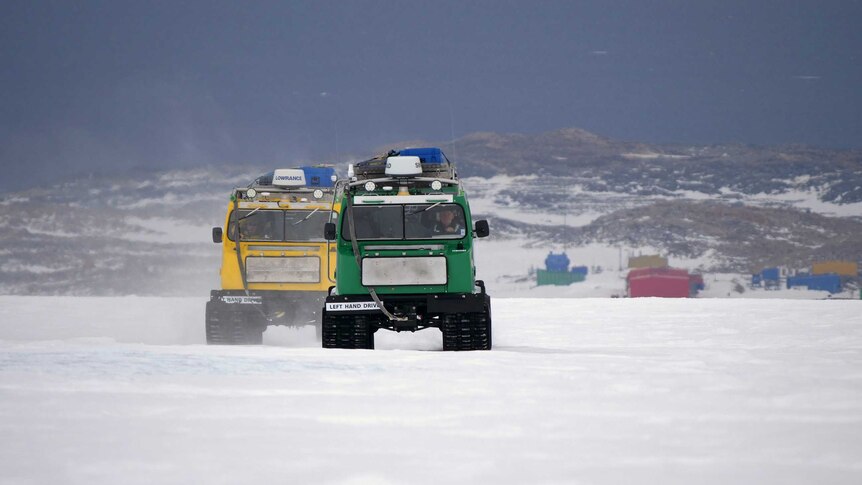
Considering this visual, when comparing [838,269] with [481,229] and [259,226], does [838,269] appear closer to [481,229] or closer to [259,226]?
[259,226]

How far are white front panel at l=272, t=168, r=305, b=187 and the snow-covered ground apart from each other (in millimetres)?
6581

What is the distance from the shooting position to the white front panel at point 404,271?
49.4 ft

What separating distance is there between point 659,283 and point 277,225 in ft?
419

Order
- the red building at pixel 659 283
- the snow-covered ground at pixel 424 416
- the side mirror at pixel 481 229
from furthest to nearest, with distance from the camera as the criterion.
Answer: the red building at pixel 659 283 → the side mirror at pixel 481 229 → the snow-covered ground at pixel 424 416

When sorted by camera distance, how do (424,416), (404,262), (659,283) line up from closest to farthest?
(424,416)
(404,262)
(659,283)

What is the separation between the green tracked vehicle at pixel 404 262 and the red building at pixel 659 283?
382 ft

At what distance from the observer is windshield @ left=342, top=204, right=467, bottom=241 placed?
15.1m

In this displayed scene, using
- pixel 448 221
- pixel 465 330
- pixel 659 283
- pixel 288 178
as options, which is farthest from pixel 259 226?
pixel 659 283

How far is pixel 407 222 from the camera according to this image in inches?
596

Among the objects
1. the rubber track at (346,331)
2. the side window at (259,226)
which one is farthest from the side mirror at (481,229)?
the side window at (259,226)

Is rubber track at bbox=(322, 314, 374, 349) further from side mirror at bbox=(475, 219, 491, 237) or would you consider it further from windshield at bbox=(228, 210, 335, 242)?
windshield at bbox=(228, 210, 335, 242)

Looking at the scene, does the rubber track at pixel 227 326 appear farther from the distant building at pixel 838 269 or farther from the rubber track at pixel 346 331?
the distant building at pixel 838 269

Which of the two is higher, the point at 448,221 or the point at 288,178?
the point at 288,178

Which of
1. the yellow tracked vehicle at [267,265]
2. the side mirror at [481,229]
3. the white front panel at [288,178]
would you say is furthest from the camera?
the white front panel at [288,178]
